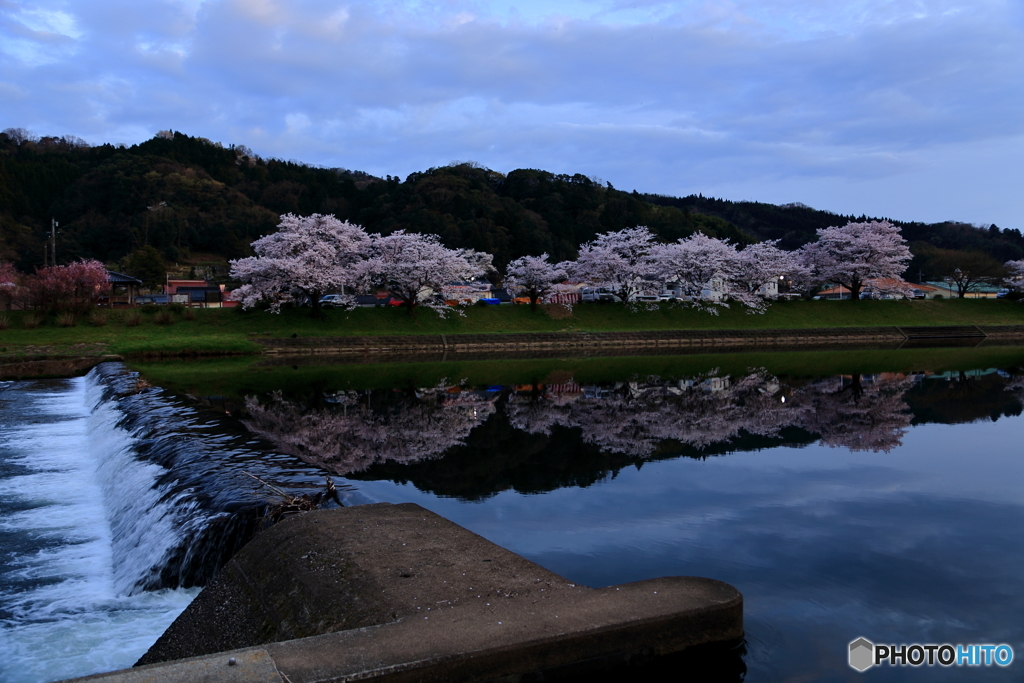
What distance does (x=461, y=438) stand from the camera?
46.0 ft

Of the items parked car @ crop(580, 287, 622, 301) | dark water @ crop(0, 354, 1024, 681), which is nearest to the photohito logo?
dark water @ crop(0, 354, 1024, 681)

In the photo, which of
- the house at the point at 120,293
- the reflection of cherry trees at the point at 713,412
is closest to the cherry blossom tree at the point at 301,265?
the house at the point at 120,293

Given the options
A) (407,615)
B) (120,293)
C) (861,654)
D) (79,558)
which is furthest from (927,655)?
(120,293)

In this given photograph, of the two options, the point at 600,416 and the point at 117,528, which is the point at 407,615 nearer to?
the point at 117,528

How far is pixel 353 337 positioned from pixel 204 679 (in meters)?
37.7

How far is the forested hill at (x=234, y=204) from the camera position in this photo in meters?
84.9

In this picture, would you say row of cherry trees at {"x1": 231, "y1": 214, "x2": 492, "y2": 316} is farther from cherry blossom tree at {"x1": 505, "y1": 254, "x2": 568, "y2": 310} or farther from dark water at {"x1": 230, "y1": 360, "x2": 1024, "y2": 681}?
dark water at {"x1": 230, "y1": 360, "x2": 1024, "y2": 681}

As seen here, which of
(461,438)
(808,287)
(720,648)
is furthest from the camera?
(808,287)

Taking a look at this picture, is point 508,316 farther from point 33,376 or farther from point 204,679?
point 204,679

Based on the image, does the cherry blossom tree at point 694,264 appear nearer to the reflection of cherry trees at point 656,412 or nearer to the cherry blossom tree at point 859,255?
the cherry blossom tree at point 859,255

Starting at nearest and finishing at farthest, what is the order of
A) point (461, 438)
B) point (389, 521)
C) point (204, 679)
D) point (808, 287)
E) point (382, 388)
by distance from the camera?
point (204, 679) < point (389, 521) < point (461, 438) < point (382, 388) < point (808, 287)

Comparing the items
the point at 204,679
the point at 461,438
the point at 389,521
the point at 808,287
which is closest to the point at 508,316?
the point at 808,287

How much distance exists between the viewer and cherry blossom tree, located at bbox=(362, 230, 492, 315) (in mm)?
46125

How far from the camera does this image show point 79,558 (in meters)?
7.97
